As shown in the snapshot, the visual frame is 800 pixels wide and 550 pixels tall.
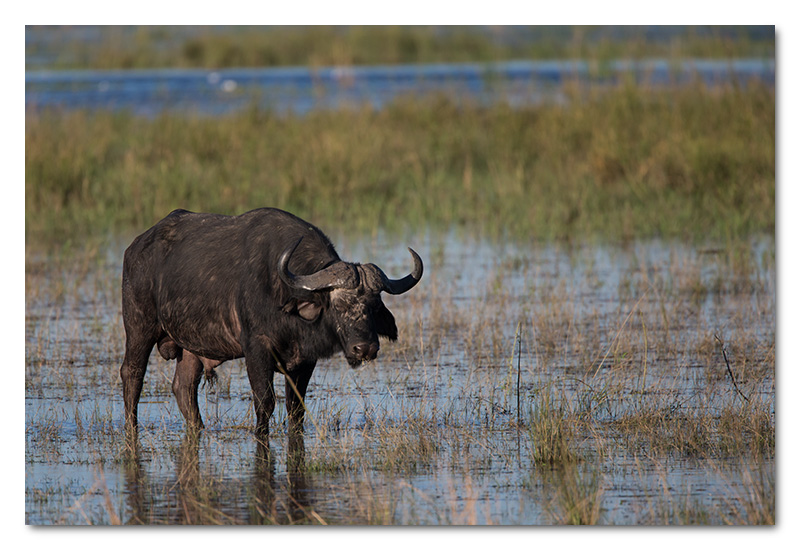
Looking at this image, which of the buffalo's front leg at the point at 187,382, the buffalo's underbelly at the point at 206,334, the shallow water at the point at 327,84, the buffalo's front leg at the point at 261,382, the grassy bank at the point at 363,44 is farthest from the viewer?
the shallow water at the point at 327,84

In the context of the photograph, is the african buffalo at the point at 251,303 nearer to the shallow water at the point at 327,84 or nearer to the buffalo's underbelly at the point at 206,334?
the buffalo's underbelly at the point at 206,334

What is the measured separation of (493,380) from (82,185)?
7304 millimetres

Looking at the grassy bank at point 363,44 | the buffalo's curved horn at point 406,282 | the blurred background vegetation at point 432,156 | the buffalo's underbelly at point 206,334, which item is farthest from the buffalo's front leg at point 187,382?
the blurred background vegetation at point 432,156

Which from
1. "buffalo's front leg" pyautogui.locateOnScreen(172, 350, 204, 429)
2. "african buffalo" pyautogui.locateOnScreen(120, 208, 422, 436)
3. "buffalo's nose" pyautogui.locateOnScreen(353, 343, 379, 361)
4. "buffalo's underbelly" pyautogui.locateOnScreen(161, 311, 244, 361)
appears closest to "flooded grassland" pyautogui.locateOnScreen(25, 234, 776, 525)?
"buffalo's front leg" pyautogui.locateOnScreen(172, 350, 204, 429)

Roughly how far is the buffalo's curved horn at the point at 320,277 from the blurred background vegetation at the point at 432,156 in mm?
4195

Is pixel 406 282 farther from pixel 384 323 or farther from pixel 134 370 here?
pixel 134 370

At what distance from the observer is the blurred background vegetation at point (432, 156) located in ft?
40.8

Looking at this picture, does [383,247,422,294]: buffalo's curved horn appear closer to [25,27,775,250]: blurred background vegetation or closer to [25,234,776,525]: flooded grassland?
[25,234,776,525]: flooded grassland

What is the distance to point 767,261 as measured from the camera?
37.3ft
